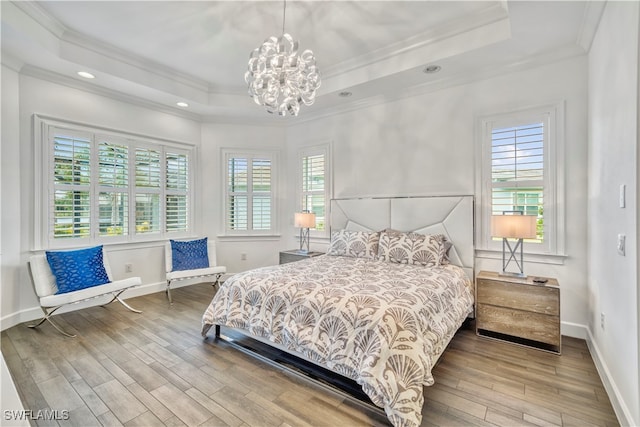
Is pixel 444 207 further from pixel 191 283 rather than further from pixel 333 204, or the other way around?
pixel 191 283

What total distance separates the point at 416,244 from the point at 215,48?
10.9 ft

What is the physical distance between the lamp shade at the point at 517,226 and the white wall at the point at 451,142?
0.58 metres

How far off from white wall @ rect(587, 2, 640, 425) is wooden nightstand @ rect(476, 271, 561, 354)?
310 mm

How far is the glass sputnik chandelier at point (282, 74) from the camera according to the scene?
259cm

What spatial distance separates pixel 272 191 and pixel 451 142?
311cm

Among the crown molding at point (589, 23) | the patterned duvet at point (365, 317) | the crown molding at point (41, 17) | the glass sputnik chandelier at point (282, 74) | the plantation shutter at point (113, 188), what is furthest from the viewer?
the plantation shutter at point (113, 188)

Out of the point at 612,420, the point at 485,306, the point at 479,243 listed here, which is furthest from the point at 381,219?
the point at 612,420

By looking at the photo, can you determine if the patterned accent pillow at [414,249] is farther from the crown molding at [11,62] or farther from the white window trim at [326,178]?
the crown molding at [11,62]

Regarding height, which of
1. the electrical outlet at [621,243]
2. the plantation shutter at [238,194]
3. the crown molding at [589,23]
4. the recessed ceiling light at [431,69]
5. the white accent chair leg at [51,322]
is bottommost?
the white accent chair leg at [51,322]

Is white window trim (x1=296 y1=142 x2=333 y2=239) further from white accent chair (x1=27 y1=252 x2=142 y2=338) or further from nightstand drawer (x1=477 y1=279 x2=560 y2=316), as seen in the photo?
white accent chair (x1=27 y1=252 x2=142 y2=338)

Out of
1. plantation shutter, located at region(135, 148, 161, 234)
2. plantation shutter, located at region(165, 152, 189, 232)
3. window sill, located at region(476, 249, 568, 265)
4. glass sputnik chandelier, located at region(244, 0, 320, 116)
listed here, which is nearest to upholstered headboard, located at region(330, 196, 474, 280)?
window sill, located at region(476, 249, 568, 265)

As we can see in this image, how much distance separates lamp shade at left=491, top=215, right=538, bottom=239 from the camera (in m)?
2.80

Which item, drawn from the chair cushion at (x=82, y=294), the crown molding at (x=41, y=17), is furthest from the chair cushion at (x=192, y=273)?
the crown molding at (x=41, y=17)

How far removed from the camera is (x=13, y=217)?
129 inches
